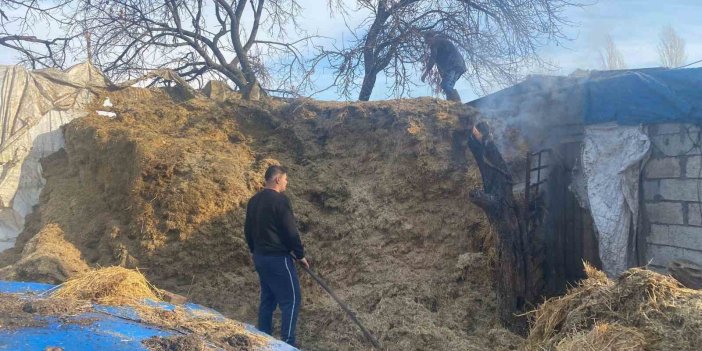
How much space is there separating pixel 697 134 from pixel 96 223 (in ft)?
20.8

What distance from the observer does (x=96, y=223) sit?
7203 mm

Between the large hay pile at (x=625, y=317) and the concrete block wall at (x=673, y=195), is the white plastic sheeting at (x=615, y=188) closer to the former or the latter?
the concrete block wall at (x=673, y=195)

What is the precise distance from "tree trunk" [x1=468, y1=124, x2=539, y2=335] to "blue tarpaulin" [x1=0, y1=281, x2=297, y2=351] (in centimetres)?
271

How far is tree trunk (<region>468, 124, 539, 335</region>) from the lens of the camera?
5891mm

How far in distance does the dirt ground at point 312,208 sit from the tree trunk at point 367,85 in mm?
3715

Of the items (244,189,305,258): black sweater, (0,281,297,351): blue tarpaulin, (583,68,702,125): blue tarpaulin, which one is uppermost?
(583,68,702,125): blue tarpaulin

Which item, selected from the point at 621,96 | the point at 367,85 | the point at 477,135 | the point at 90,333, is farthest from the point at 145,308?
the point at 367,85

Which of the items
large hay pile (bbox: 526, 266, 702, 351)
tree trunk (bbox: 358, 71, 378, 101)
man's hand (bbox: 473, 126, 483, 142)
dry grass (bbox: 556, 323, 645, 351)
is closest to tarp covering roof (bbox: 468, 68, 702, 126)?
man's hand (bbox: 473, 126, 483, 142)

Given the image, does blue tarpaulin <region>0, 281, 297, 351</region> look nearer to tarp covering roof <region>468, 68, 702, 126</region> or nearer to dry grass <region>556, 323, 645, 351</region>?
dry grass <region>556, 323, 645, 351</region>

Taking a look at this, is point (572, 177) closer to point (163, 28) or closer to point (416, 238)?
point (416, 238)

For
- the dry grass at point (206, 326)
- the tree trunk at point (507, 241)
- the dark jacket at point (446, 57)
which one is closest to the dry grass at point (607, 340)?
the tree trunk at point (507, 241)

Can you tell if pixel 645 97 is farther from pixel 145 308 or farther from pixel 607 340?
pixel 145 308

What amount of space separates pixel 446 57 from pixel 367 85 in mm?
2783

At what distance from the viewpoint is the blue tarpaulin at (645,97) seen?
591cm
